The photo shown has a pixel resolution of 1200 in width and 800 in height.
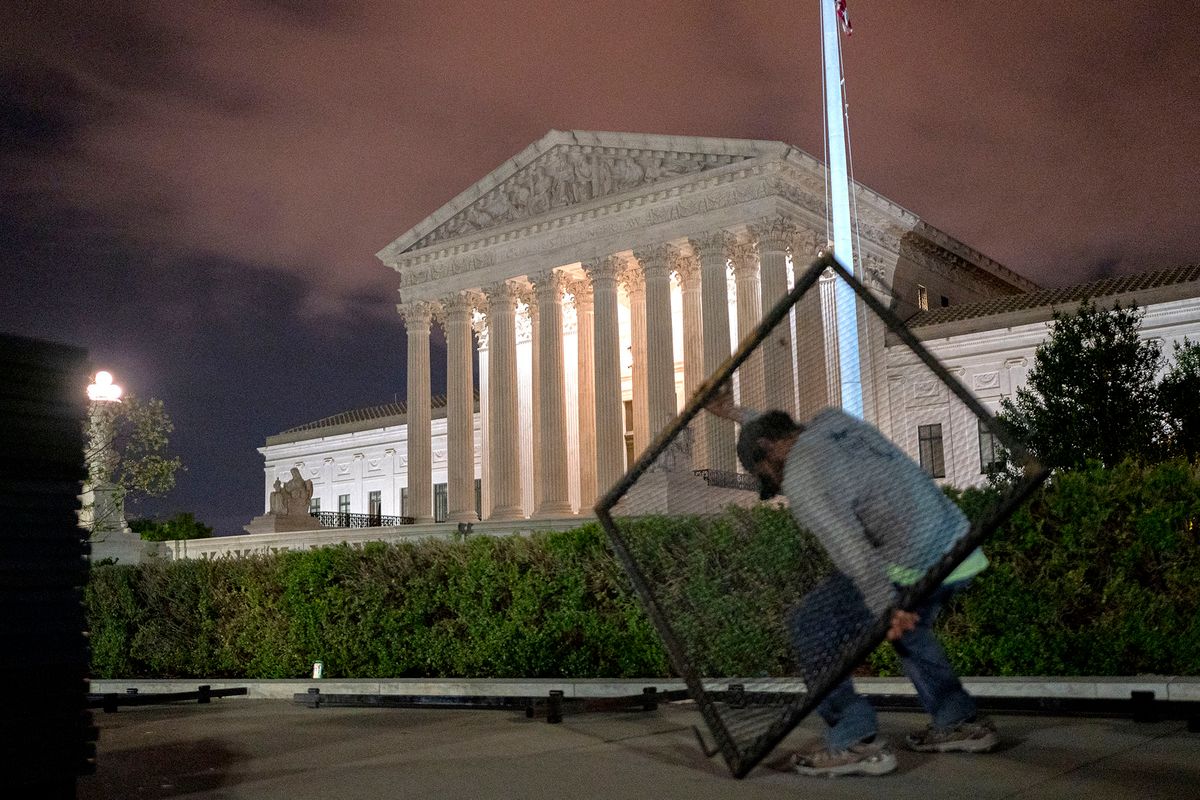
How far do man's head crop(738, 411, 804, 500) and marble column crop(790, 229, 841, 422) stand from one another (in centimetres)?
40

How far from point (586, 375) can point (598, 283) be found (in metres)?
4.20

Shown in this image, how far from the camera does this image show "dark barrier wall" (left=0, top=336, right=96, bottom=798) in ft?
13.8

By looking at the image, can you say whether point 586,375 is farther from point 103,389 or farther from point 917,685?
point 917,685

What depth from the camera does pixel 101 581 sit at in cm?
1800

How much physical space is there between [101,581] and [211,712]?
783cm

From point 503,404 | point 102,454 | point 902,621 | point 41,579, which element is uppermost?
point 503,404

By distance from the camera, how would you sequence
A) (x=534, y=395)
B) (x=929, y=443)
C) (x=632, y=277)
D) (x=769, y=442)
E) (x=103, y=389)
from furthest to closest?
1. (x=534, y=395)
2. (x=632, y=277)
3. (x=103, y=389)
4. (x=929, y=443)
5. (x=769, y=442)

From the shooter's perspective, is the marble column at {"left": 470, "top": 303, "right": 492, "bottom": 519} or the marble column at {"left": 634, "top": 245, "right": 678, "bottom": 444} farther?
the marble column at {"left": 470, "top": 303, "right": 492, "bottom": 519}

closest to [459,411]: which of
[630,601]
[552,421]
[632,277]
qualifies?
[552,421]

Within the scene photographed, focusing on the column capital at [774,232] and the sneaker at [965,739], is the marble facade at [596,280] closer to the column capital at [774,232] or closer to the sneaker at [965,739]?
the column capital at [774,232]

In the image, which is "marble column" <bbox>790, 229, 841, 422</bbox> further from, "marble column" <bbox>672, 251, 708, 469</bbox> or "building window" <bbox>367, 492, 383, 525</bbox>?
"building window" <bbox>367, 492, 383, 525</bbox>

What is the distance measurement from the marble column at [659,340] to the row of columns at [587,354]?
4 cm

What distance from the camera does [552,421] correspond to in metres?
40.2

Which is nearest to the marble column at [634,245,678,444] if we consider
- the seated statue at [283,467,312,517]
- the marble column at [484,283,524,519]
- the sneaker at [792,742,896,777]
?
the marble column at [484,283,524,519]
